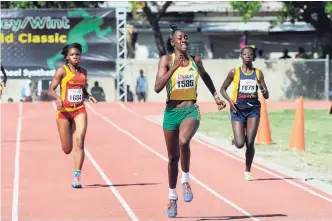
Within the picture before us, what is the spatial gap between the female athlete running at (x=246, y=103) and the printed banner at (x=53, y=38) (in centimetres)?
2555

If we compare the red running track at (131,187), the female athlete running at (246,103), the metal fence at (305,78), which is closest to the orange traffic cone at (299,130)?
the red running track at (131,187)

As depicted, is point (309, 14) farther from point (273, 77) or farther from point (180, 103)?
point (180, 103)

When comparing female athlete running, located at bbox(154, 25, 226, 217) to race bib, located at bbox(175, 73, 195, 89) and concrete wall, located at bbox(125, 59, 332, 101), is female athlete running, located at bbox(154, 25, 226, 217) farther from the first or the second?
concrete wall, located at bbox(125, 59, 332, 101)

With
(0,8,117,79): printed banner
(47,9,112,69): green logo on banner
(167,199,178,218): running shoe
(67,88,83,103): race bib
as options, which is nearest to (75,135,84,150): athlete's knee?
(67,88,83,103): race bib

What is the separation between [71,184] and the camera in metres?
14.5

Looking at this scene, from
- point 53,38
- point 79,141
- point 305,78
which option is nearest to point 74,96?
point 79,141

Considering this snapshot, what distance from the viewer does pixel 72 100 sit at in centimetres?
1390

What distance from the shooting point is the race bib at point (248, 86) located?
14.8m

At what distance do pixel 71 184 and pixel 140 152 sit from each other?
5737 mm

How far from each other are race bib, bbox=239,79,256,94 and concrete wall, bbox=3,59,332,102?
89.2 ft

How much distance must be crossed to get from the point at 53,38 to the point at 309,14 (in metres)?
10.6

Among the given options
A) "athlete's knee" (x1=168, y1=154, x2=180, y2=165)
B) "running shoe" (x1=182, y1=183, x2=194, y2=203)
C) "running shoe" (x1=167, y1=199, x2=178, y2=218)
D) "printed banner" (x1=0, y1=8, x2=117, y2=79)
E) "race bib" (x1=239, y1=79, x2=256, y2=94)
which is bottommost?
"running shoe" (x1=167, y1=199, x2=178, y2=218)

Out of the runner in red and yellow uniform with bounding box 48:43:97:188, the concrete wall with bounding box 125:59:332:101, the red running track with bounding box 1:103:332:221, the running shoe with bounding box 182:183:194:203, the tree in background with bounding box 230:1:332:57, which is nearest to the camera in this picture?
the running shoe with bounding box 182:183:194:203

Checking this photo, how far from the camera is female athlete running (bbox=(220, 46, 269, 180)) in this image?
14.8 meters
